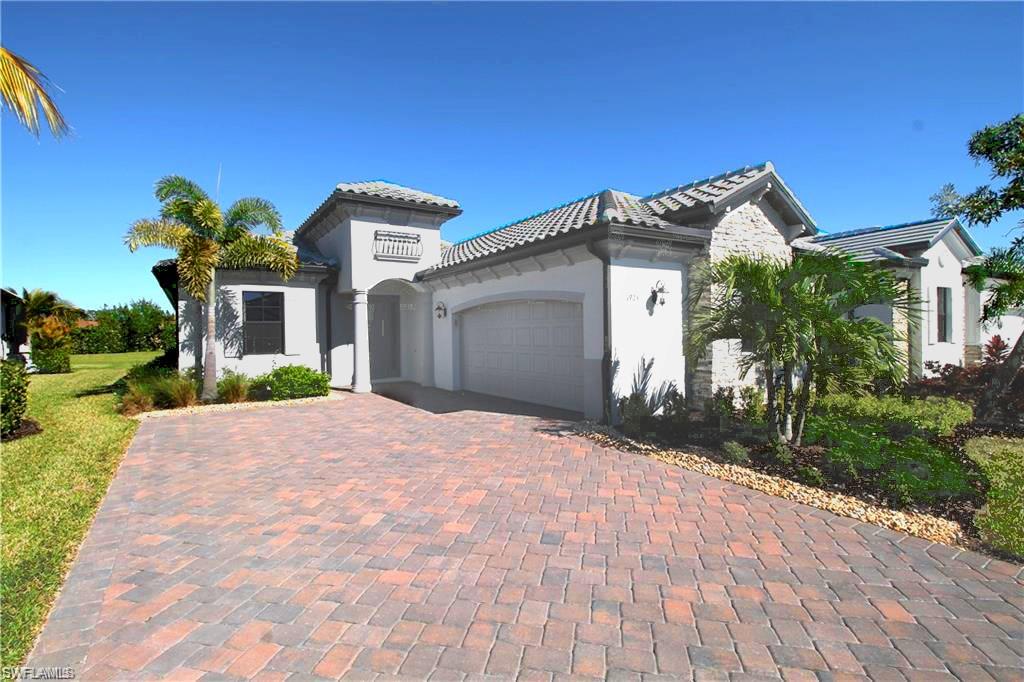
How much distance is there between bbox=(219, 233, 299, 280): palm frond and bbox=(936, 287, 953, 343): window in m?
20.1

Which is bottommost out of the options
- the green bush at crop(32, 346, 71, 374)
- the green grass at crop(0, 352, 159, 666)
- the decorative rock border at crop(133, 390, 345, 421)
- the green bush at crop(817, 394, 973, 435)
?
the green grass at crop(0, 352, 159, 666)

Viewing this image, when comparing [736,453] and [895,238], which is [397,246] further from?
[895,238]

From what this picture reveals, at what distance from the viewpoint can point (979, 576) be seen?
12.2ft

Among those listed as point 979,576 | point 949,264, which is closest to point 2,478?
point 979,576

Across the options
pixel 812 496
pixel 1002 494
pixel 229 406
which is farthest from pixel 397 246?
pixel 1002 494

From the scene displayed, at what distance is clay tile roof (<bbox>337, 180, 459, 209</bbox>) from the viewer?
14.2 m

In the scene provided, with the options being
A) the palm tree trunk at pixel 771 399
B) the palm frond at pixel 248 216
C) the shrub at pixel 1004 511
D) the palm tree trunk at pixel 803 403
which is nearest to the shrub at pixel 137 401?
the palm frond at pixel 248 216

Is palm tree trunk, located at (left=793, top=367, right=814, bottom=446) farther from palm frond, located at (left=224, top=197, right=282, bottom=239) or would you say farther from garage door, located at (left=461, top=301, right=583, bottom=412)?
palm frond, located at (left=224, top=197, right=282, bottom=239)

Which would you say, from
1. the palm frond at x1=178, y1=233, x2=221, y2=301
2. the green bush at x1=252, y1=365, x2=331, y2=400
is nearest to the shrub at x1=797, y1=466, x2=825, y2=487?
the green bush at x1=252, y1=365, x2=331, y2=400

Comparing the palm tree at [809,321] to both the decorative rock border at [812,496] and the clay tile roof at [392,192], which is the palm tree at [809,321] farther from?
the clay tile roof at [392,192]

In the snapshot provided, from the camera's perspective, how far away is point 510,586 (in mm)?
3572

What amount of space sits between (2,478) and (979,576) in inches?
430

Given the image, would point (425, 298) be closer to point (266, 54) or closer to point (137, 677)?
point (266, 54)

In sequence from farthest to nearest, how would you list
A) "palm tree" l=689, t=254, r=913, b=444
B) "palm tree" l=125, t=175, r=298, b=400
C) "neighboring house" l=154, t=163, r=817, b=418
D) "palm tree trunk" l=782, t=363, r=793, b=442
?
1. "palm tree" l=125, t=175, r=298, b=400
2. "neighboring house" l=154, t=163, r=817, b=418
3. "palm tree trunk" l=782, t=363, r=793, b=442
4. "palm tree" l=689, t=254, r=913, b=444
